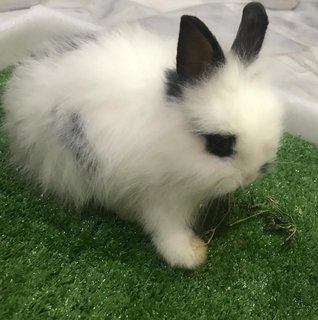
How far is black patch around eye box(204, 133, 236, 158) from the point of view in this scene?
3.22 feet

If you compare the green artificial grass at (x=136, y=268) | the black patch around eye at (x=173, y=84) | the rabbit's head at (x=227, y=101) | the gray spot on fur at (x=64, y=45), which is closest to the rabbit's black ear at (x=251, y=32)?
the rabbit's head at (x=227, y=101)

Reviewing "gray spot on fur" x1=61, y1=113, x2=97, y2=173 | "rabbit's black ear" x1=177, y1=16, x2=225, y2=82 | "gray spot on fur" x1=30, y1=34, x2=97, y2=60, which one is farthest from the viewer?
"gray spot on fur" x1=30, y1=34, x2=97, y2=60

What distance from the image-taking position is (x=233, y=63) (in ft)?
3.33

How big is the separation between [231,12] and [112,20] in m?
0.49

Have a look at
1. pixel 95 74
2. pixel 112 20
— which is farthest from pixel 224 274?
pixel 112 20

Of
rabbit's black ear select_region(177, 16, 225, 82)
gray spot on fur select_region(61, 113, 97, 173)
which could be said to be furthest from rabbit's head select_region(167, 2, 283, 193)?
gray spot on fur select_region(61, 113, 97, 173)

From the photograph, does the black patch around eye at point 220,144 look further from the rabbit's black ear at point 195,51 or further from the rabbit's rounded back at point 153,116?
the rabbit's black ear at point 195,51

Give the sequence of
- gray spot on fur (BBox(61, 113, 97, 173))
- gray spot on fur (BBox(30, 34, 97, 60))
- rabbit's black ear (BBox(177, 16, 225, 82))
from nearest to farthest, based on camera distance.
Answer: rabbit's black ear (BBox(177, 16, 225, 82)) < gray spot on fur (BBox(61, 113, 97, 173)) < gray spot on fur (BBox(30, 34, 97, 60))

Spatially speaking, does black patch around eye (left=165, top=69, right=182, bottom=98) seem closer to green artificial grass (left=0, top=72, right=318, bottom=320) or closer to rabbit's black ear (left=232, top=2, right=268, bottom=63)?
rabbit's black ear (left=232, top=2, right=268, bottom=63)

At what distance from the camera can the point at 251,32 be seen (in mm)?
1051

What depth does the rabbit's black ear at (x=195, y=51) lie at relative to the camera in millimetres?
935

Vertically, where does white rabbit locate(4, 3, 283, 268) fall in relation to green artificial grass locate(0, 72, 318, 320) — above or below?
above

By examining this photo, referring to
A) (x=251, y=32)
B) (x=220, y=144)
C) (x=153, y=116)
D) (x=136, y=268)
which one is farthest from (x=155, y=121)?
(x=136, y=268)

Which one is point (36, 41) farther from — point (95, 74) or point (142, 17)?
point (95, 74)
